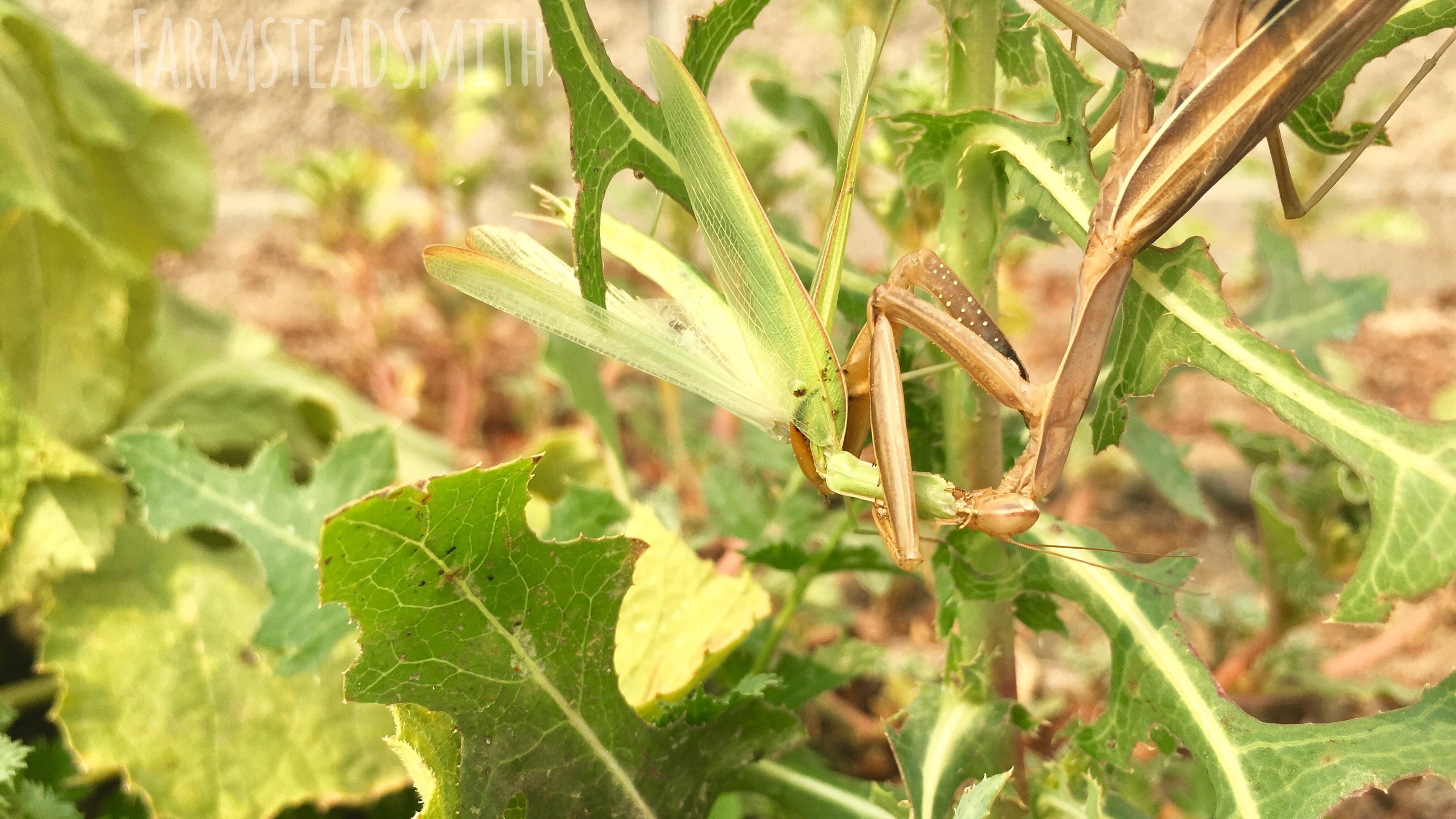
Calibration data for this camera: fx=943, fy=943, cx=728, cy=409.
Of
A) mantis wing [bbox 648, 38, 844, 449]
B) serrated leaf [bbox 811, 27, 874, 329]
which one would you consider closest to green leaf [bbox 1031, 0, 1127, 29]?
serrated leaf [bbox 811, 27, 874, 329]

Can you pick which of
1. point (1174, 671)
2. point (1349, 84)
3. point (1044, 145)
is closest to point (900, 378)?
point (1044, 145)

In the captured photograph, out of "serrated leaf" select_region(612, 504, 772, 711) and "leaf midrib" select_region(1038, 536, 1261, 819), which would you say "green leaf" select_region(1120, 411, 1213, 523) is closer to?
"leaf midrib" select_region(1038, 536, 1261, 819)

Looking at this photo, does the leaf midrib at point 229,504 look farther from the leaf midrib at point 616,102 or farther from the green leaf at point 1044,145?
the green leaf at point 1044,145

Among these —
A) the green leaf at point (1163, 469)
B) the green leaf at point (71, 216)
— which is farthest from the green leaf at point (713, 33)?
the green leaf at point (71, 216)

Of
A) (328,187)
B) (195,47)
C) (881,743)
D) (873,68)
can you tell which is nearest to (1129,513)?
(881,743)

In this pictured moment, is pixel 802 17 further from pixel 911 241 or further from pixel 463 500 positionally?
pixel 463 500
